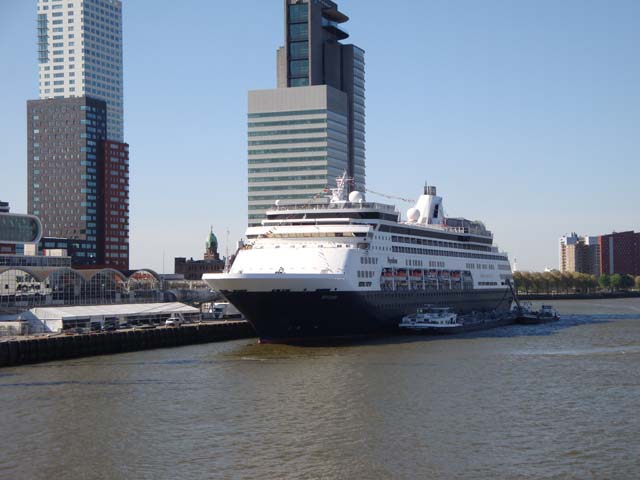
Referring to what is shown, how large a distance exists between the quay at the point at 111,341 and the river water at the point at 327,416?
9.68 feet

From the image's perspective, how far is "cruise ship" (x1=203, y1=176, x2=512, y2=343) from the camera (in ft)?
242

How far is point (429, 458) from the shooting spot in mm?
36000

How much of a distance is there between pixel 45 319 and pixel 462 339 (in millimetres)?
40041

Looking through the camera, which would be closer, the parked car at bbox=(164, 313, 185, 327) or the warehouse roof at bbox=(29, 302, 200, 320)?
the warehouse roof at bbox=(29, 302, 200, 320)

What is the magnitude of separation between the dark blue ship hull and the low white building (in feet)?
59.3

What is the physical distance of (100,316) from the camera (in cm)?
8844

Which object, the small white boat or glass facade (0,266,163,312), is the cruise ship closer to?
the small white boat

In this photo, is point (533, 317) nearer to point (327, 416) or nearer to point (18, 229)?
point (18, 229)

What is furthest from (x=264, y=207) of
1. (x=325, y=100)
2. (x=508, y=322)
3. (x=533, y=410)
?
(x=533, y=410)

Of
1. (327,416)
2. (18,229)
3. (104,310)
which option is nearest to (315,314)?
(104,310)

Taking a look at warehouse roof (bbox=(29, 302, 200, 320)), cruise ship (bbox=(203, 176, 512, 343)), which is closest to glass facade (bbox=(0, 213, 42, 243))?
warehouse roof (bbox=(29, 302, 200, 320))

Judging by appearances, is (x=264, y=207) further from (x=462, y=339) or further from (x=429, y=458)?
(x=429, y=458)

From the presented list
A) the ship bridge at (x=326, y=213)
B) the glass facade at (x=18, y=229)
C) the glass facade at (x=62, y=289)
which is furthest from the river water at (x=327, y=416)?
the glass facade at (x=18, y=229)

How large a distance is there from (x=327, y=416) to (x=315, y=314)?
1211 inches
